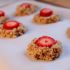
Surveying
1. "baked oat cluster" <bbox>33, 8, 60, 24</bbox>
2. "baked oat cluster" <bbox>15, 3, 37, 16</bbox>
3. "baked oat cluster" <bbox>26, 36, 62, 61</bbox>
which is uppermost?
"baked oat cluster" <bbox>26, 36, 62, 61</bbox>

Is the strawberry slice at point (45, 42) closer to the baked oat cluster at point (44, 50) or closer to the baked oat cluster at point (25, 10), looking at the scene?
the baked oat cluster at point (44, 50)

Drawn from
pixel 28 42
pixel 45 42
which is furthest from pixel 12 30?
pixel 45 42

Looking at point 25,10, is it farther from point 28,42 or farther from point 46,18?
point 28,42

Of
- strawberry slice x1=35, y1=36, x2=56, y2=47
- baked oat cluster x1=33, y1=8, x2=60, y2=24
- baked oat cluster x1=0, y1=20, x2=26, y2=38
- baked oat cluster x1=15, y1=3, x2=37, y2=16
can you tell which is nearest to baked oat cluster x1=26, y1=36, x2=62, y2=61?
strawberry slice x1=35, y1=36, x2=56, y2=47

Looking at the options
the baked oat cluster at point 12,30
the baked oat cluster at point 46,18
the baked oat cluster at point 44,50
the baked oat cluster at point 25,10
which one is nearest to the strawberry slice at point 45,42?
the baked oat cluster at point 44,50

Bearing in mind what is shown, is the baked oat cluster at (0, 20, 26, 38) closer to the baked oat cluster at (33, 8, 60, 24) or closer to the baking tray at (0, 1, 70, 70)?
the baking tray at (0, 1, 70, 70)

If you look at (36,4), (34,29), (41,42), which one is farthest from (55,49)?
(36,4)
